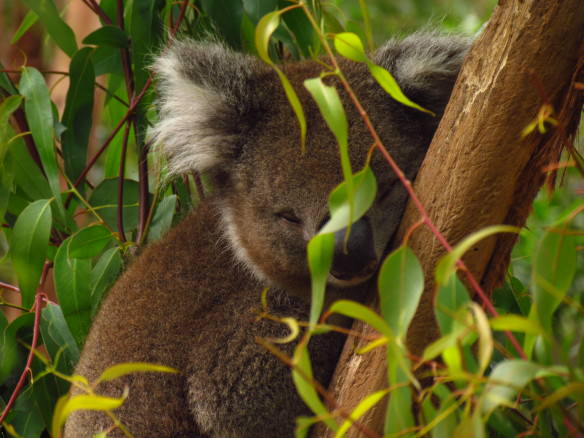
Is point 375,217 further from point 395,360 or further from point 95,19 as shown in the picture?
point 95,19

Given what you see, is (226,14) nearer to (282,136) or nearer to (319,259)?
(282,136)

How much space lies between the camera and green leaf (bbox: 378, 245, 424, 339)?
1626 millimetres

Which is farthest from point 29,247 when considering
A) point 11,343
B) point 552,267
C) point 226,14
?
point 552,267

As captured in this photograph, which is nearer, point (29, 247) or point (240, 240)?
point (240, 240)

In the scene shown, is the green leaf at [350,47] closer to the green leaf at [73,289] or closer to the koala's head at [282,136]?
the koala's head at [282,136]

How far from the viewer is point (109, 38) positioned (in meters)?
3.30

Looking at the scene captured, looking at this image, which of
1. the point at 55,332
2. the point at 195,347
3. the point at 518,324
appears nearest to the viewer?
the point at 518,324

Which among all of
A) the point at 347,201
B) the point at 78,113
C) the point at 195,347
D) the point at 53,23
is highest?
the point at 53,23

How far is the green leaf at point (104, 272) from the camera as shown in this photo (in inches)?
127

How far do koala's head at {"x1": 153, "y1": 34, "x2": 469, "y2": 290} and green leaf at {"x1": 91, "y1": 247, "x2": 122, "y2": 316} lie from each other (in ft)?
1.87

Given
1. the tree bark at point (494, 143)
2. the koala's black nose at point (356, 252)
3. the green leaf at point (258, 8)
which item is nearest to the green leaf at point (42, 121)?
the green leaf at point (258, 8)

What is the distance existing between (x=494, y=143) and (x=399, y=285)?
536 millimetres

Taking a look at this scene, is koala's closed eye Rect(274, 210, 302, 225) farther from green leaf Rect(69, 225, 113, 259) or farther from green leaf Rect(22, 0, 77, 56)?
green leaf Rect(22, 0, 77, 56)

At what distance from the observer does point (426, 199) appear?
2.10 meters
